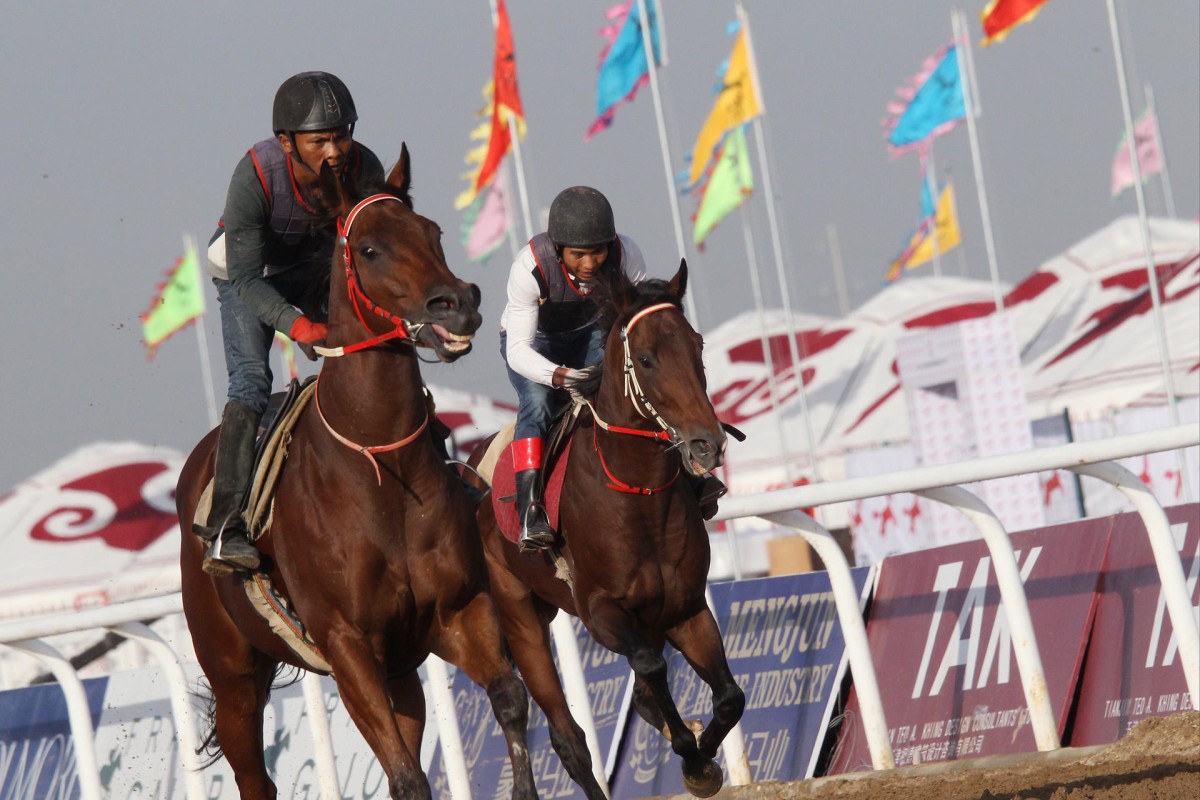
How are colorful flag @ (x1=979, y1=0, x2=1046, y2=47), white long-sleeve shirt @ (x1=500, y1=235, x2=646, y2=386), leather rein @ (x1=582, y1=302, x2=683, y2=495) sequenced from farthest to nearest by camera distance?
1. colorful flag @ (x1=979, y1=0, x2=1046, y2=47)
2. white long-sleeve shirt @ (x1=500, y1=235, x2=646, y2=386)
3. leather rein @ (x1=582, y1=302, x2=683, y2=495)

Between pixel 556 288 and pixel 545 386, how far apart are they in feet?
1.53

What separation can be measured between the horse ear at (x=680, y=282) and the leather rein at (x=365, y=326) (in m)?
1.16

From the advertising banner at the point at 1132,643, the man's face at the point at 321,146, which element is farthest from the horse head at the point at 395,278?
the advertising banner at the point at 1132,643

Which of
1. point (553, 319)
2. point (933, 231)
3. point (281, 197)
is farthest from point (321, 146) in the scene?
point (933, 231)

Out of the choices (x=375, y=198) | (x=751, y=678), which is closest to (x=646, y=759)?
(x=751, y=678)

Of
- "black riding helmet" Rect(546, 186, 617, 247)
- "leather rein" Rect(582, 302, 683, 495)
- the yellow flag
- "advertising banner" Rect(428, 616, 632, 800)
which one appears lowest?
"advertising banner" Rect(428, 616, 632, 800)

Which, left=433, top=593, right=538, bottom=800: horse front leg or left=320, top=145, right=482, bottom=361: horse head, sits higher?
left=320, top=145, right=482, bottom=361: horse head

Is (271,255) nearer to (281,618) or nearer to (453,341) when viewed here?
(281,618)

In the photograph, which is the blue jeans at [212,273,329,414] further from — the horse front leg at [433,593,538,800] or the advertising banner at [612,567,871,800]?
the advertising banner at [612,567,871,800]

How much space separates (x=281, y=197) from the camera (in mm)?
5469

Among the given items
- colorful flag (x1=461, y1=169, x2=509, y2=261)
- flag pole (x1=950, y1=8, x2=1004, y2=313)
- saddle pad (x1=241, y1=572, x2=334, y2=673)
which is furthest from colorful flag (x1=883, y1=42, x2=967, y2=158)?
saddle pad (x1=241, y1=572, x2=334, y2=673)

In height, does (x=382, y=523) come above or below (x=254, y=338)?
below

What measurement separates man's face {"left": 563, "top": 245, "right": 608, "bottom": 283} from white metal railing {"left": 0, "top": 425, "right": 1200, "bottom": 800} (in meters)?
1.22

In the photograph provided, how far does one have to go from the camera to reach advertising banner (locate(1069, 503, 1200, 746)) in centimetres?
589
